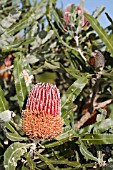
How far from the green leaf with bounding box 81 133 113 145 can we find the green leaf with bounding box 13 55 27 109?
312 millimetres

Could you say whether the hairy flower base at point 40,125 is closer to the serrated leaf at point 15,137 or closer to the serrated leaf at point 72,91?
the serrated leaf at point 15,137

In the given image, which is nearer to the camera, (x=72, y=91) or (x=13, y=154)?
(x=13, y=154)

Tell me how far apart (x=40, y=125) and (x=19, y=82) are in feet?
0.95

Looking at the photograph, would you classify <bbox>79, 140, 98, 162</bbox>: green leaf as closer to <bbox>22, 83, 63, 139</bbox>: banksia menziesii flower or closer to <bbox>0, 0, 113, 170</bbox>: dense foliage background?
<bbox>0, 0, 113, 170</bbox>: dense foliage background

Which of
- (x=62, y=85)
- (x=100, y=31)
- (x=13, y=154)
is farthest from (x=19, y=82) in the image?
(x=62, y=85)

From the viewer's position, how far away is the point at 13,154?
4.80 feet

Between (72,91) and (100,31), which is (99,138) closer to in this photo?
(72,91)

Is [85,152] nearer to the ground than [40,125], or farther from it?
nearer to the ground

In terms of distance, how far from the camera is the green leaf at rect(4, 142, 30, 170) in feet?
4.64

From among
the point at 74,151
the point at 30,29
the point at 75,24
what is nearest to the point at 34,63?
the point at 30,29

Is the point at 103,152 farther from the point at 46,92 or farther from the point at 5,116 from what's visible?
the point at 5,116

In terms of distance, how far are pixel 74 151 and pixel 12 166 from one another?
32 centimetres

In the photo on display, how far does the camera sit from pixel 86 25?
95.0 inches

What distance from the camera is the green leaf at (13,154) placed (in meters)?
1.41
